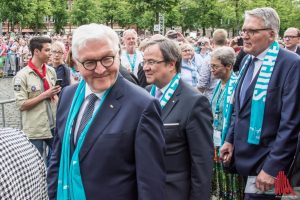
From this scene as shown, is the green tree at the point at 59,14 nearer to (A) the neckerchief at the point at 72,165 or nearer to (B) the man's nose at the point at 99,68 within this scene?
(A) the neckerchief at the point at 72,165

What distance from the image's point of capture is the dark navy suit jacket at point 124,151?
2.45 meters

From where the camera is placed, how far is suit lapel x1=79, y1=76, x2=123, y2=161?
8.11 feet

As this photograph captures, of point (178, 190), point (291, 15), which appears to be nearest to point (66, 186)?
point (178, 190)

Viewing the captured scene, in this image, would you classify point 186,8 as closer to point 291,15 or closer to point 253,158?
point 291,15

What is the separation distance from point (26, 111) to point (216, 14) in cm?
4669

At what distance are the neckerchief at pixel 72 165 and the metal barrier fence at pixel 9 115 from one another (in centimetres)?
406

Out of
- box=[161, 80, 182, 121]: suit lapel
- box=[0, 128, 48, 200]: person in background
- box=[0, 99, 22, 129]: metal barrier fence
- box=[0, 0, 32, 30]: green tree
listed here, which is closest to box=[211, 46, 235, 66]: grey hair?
box=[161, 80, 182, 121]: suit lapel

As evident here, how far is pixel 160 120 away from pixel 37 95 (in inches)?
134

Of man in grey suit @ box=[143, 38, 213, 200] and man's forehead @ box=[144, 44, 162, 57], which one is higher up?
man's forehead @ box=[144, 44, 162, 57]

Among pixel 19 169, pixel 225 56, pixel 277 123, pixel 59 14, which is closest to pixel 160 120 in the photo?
pixel 19 169

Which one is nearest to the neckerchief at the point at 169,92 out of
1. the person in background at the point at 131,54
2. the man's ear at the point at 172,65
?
the man's ear at the point at 172,65

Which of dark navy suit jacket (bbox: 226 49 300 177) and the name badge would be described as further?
the name badge

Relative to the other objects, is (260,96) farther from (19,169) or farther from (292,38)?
(292,38)

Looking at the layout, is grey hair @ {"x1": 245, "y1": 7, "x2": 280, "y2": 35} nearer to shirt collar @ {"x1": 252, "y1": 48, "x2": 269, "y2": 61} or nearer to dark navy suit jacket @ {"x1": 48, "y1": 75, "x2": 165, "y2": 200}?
shirt collar @ {"x1": 252, "y1": 48, "x2": 269, "y2": 61}
